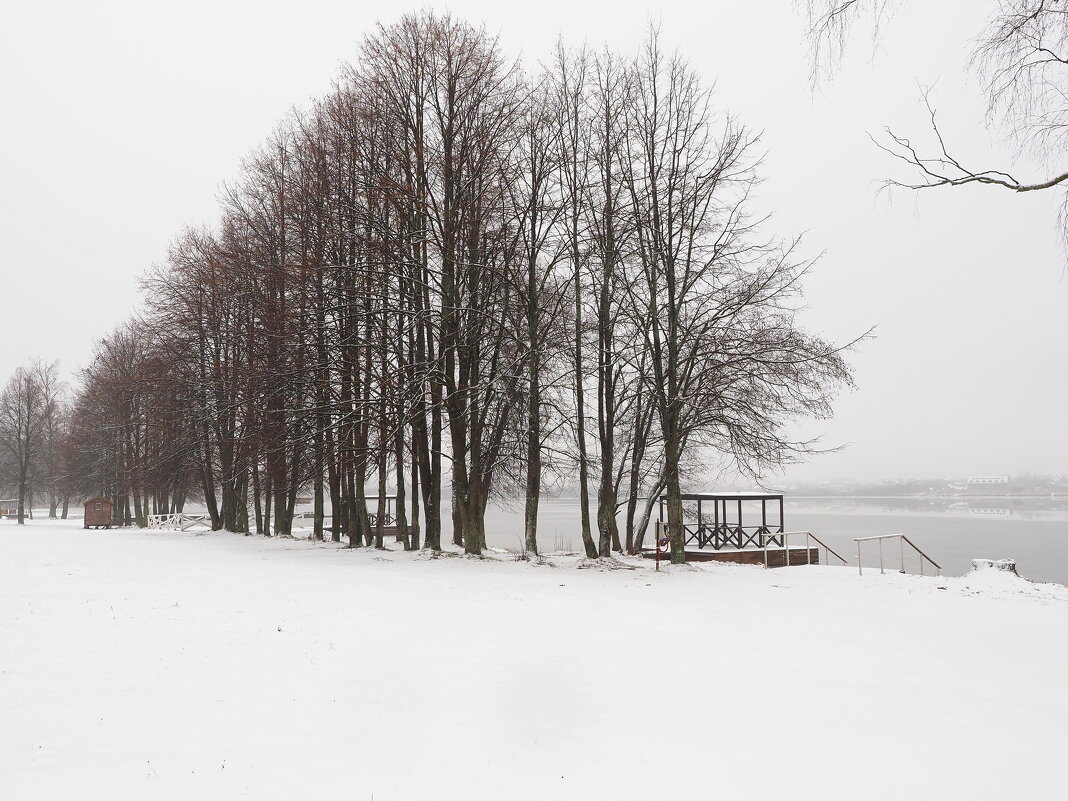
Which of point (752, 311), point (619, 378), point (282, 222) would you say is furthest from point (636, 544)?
point (282, 222)

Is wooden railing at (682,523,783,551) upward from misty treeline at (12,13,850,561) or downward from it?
downward

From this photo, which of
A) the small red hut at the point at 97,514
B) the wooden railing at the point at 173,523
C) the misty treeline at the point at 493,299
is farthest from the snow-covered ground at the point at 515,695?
the small red hut at the point at 97,514

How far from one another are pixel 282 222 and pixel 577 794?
23.2 metres

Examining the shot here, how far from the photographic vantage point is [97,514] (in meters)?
36.6

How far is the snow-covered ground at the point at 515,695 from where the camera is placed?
206 inches

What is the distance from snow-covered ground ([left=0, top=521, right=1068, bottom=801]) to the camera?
524 centimetres

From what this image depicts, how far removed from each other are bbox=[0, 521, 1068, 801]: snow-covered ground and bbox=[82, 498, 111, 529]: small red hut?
27.2m

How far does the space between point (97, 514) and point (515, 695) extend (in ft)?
123

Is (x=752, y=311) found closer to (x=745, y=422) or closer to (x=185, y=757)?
(x=745, y=422)

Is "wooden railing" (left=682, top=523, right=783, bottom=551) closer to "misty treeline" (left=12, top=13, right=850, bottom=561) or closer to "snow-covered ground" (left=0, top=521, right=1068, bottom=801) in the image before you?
"misty treeline" (left=12, top=13, right=850, bottom=561)

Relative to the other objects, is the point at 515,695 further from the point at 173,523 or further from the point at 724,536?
the point at 173,523

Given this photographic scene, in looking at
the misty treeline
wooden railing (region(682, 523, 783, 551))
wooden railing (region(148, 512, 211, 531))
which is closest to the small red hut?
wooden railing (region(148, 512, 211, 531))

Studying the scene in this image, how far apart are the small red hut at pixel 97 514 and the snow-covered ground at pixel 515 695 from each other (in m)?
27.2

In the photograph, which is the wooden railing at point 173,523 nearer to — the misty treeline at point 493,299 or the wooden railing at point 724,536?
the misty treeline at point 493,299
